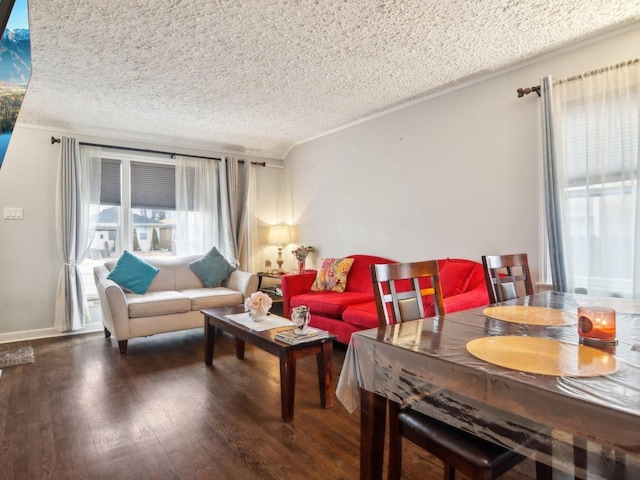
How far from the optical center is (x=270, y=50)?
9.07 feet

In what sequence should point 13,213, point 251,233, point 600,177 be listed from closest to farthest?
point 600,177
point 13,213
point 251,233

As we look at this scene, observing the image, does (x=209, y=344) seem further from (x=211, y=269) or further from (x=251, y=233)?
(x=251, y=233)

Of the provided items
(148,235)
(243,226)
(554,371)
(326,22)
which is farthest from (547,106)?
(148,235)

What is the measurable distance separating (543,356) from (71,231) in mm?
4703

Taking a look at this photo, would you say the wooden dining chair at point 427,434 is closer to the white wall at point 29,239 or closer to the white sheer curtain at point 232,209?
the white sheer curtain at point 232,209

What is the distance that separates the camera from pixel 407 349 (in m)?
1.20

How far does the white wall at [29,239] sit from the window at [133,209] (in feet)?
1.38

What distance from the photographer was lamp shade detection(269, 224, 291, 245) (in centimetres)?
559

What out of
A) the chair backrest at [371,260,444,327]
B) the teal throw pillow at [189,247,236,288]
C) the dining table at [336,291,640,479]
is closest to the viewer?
the dining table at [336,291,640,479]

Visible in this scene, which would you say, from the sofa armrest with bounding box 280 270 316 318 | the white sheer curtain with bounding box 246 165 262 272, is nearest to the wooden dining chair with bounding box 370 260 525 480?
the sofa armrest with bounding box 280 270 316 318

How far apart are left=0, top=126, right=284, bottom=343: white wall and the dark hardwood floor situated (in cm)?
101

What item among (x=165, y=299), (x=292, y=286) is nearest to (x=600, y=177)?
(x=292, y=286)

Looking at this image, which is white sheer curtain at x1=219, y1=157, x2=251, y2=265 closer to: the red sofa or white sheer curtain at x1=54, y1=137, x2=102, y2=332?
the red sofa

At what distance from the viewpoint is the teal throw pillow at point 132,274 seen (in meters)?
4.08
